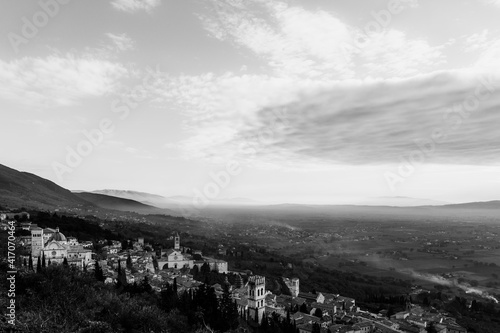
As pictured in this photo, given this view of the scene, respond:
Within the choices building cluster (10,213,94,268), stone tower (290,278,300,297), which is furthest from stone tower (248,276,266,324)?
stone tower (290,278,300,297)

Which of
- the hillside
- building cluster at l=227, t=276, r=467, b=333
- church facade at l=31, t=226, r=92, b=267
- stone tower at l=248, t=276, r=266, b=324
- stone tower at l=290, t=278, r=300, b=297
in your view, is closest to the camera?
stone tower at l=248, t=276, r=266, b=324

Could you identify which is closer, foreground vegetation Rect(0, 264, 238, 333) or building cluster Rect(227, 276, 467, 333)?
foreground vegetation Rect(0, 264, 238, 333)

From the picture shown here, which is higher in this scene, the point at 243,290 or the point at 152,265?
the point at 152,265

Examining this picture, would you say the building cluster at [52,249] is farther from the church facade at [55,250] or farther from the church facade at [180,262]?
the church facade at [180,262]

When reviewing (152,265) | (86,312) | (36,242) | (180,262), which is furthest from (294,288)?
(86,312)

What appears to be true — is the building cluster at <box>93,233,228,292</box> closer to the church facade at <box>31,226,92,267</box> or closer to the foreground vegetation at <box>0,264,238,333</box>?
the church facade at <box>31,226,92,267</box>

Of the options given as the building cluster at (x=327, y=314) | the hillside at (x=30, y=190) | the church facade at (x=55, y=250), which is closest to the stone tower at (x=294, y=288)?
the building cluster at (x=327, y=314)

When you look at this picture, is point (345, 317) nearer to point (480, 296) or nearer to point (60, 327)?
point (60, 327)

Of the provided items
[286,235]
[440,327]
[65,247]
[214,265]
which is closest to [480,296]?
[440,327]

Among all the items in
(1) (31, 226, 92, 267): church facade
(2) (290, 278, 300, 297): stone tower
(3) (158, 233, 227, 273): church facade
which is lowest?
(2) (290, 278, 300, 297): stone tower

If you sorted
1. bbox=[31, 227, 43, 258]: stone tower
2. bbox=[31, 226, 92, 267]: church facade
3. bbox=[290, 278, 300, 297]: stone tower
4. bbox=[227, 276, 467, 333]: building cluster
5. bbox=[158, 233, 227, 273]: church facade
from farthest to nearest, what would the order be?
bbox=[158, 233, 227, 273]: church facade
bbox=[290, 278, 300, 297]: stone tower
bbox=[31, 226, 92, 267]: church facade
bbox=[31, 227, 43, 258]: stone tower
bbox=[227, 276, 467, 333]: building cluster

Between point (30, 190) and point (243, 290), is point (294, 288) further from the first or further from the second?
point (30, 190)
